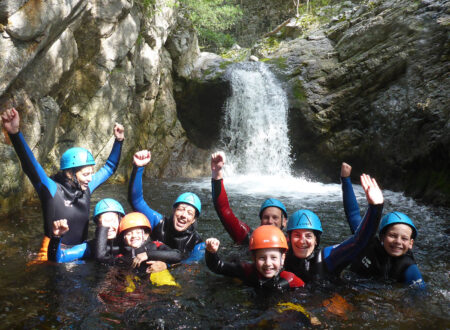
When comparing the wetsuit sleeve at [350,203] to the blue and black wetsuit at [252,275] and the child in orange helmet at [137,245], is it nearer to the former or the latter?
the blue and black wetsuit at [252,275]

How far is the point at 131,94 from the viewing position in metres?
11.3

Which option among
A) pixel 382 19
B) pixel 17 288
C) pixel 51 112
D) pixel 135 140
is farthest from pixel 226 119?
pixel 17 288

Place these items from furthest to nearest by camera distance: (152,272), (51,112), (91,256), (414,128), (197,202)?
(414,128), (51,112), (197,202), (91,256), (152,272)

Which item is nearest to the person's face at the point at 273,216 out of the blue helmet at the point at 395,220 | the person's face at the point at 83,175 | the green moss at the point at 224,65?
the blue helmet at the point at 395,220

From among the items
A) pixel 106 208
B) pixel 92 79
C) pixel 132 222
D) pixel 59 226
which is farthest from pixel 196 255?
pixel 92 79

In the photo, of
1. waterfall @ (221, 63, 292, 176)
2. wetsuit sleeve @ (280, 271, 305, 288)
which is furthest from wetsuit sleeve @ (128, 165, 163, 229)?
waterfall @ (221, 63, 292, 176)

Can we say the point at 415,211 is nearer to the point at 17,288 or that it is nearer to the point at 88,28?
the point at 17,288

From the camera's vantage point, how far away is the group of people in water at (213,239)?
10.3ft

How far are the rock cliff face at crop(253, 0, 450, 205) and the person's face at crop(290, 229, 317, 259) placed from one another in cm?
586

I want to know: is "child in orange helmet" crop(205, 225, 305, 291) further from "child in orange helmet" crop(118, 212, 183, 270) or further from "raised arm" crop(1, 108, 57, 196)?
"raised arm" crop(1, 108, 57, 196)

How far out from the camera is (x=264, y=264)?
3105mm

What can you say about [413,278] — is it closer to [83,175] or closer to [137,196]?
[137,196]

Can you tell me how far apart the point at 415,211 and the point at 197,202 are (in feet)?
18.3

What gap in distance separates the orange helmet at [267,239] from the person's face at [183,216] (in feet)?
4.14
